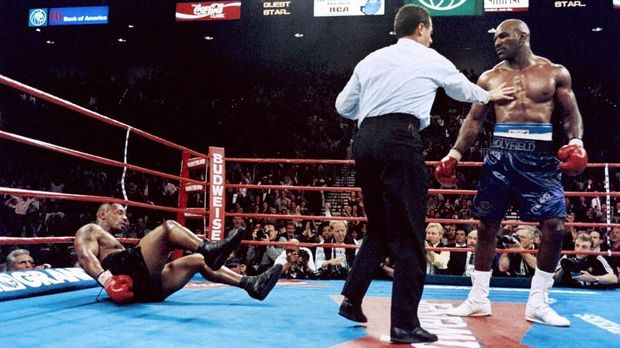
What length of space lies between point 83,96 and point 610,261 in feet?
34.2

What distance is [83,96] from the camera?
37.3 ft

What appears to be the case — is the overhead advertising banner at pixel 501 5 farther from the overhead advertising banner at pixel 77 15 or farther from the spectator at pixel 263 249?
the overhead advertising banner at pixel 77 15

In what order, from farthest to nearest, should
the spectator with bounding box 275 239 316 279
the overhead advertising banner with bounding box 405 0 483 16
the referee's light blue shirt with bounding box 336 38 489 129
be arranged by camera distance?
1. the overhead advertising banner with bounding box 405 0 483 16
2. the spectator with bounding box 275 239 316 279
3. the referee's light blue shirt with bounding box 336 38 489 129

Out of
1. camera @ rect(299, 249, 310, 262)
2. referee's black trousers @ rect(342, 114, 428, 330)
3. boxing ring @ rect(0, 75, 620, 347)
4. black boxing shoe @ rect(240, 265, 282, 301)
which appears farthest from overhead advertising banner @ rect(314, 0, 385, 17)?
referee's black trousers @ rect(342, 114, 428, 330)

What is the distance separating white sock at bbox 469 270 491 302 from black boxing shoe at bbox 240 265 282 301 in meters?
0.95

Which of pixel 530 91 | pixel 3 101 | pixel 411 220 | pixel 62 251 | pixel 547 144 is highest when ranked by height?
pixel 3 101

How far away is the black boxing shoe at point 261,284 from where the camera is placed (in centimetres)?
260

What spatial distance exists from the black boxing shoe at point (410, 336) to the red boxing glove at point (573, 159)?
1.06 m

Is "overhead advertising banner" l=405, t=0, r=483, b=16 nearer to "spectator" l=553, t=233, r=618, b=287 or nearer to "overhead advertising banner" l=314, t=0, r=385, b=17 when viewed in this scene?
"overhead advertising banner" l=314, t=0, r=385, b=17

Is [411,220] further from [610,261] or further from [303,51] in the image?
[303,51]

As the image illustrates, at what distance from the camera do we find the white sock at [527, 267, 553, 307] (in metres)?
2.30

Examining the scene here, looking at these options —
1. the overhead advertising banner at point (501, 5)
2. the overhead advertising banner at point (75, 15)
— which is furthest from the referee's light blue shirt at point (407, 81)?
the overhead advertising banner at point (75, 15)

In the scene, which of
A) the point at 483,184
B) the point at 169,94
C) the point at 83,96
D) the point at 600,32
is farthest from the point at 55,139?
the point at 600,32

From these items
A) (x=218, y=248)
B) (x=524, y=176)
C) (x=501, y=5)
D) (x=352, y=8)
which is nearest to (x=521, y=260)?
(x=524, y=176)
